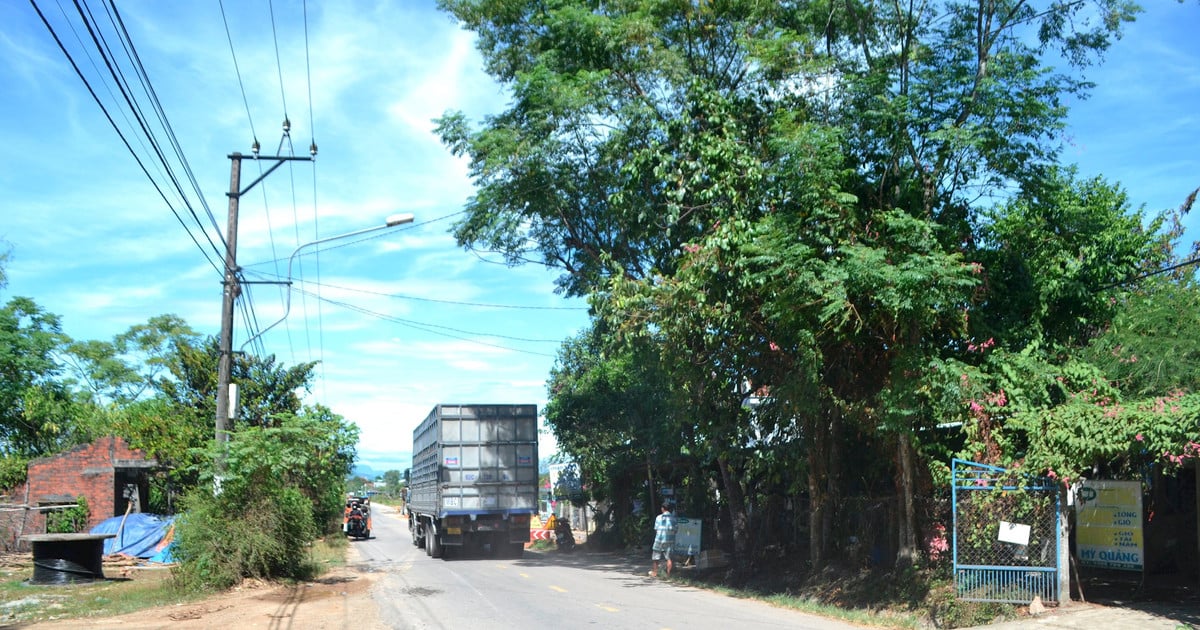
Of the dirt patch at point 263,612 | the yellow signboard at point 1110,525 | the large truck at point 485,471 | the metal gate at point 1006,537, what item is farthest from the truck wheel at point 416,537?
the yellow signboard at point 1110,525

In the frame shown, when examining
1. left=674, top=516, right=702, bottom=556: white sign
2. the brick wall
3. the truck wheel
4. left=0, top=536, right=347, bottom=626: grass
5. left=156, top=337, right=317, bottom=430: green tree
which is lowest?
the truck wheel

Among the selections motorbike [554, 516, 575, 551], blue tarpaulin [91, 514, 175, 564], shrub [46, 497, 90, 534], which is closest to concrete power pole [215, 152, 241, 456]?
blue tarpaulin [91, 514, 175, 564]

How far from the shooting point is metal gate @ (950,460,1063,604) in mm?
11844

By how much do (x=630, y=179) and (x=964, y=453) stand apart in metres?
8.26

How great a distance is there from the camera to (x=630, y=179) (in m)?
17.9

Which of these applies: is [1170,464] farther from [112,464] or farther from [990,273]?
[112,464]

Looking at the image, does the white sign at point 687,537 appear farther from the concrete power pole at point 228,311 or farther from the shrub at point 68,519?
the shrub at point 68,519

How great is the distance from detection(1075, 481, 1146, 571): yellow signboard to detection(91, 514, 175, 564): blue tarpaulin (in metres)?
20.2

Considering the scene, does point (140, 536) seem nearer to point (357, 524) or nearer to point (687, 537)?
point (687, 537)

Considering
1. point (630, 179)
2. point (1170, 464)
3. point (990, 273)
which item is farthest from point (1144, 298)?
point (630, 179)

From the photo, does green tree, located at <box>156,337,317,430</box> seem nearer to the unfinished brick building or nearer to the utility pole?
the unfinished brick building

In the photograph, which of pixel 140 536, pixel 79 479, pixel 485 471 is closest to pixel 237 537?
pixel 140 536

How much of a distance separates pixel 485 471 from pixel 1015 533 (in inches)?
612

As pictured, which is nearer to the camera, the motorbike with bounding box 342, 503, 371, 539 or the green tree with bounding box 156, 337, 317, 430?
the green tree with bounding box 156, 337, 317, 430
